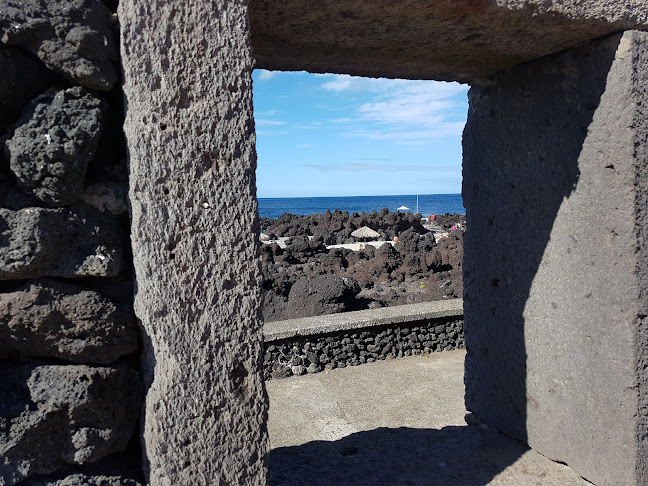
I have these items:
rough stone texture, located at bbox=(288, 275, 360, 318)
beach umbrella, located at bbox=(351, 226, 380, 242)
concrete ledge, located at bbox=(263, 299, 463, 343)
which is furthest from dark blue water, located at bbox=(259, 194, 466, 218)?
concrete ledge, located at bbox=(263, 299, 463, 343)

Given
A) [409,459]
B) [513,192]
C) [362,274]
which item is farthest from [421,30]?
[362,274]

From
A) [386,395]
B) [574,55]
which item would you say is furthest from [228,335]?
[386,395]

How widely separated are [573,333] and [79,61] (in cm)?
219

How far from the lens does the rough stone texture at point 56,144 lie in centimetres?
143

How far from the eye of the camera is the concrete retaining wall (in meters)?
6.14

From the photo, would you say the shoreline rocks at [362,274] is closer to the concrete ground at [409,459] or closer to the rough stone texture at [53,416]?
the concrete ground at [409,459]

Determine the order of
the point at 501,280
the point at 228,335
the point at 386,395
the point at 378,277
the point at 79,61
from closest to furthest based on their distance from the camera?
the point at 79,61
the point at 228,335
the point at 501,280
the point at 386,395
the point at 378,277

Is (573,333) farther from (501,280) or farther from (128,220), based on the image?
(128,220)

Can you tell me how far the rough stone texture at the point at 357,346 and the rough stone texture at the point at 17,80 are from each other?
4654mm

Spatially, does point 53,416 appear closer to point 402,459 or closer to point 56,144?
point 56,144

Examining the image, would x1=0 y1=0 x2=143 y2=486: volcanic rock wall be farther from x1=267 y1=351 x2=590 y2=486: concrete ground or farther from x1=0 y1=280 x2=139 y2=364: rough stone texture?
x1=267 y1=351 x2=590 y2=486: concrete ground

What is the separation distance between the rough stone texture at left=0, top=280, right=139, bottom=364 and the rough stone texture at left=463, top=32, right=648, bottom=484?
188 centimetres

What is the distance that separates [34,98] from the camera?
1468 millimetres

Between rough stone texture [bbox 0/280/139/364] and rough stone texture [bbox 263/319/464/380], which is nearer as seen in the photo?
rough stone texture [bbox 0/280/139/364]
